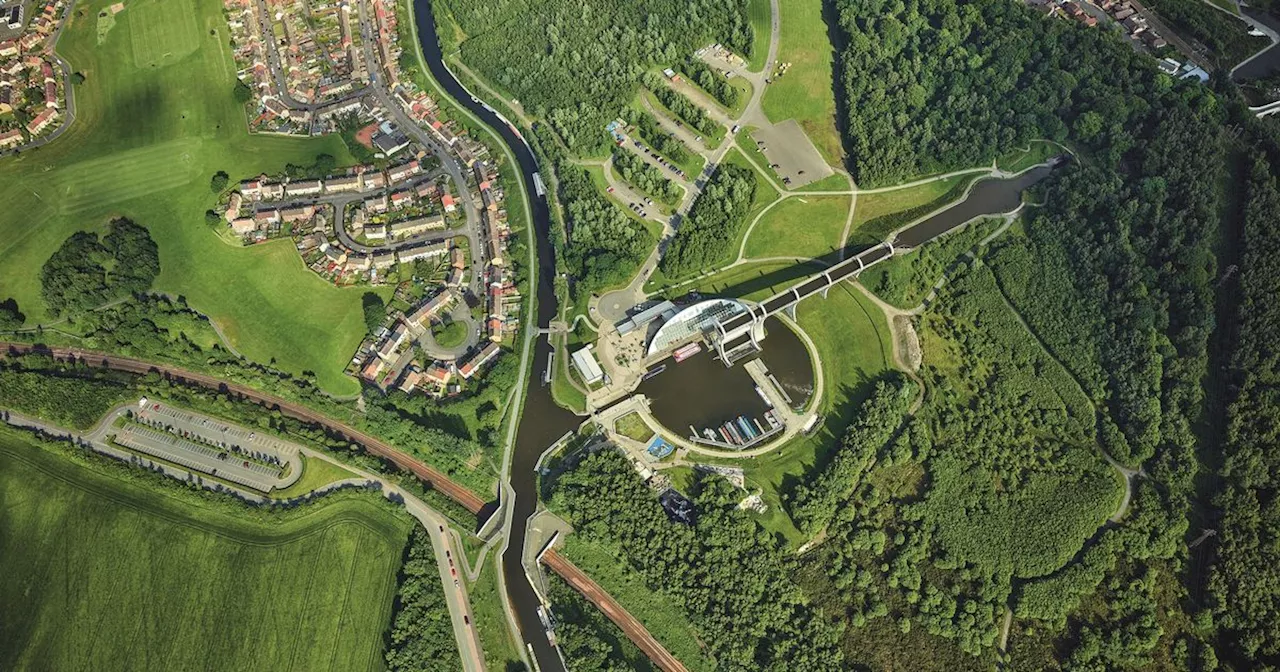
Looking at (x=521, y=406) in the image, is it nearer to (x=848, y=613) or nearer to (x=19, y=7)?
(x=848, y=613)

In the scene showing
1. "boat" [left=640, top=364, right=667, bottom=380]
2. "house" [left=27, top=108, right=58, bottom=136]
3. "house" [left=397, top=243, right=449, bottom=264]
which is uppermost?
"house" [left=27, top=108, right=58, bottom=136]

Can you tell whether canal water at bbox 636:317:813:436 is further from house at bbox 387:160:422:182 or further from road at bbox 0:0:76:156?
road at bbox 0:0:76:156

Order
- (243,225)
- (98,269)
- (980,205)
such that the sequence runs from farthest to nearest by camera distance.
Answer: (980,205)
(243,225)
(98,269)

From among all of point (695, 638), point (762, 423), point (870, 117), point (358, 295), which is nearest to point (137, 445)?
point (358, 295)

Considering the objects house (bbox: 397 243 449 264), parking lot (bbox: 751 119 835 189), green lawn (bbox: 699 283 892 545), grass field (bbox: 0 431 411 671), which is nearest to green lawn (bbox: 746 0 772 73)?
parking lot (bbox: 751 119 835 189)

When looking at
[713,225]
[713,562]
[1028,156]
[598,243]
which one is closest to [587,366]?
[598,243]

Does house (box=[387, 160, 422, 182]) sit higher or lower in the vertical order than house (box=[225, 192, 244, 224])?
lower

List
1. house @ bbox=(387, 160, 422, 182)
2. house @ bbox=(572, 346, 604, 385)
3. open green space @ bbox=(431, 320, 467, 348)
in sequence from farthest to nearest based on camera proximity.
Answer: house @ bbox=(387, 160, 422, 182) → open green space @ bbox=(431, 320, 467, 348) → house @ bbox=(572, 346, 604, 385)

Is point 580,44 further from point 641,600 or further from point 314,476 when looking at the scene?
point 641,600
